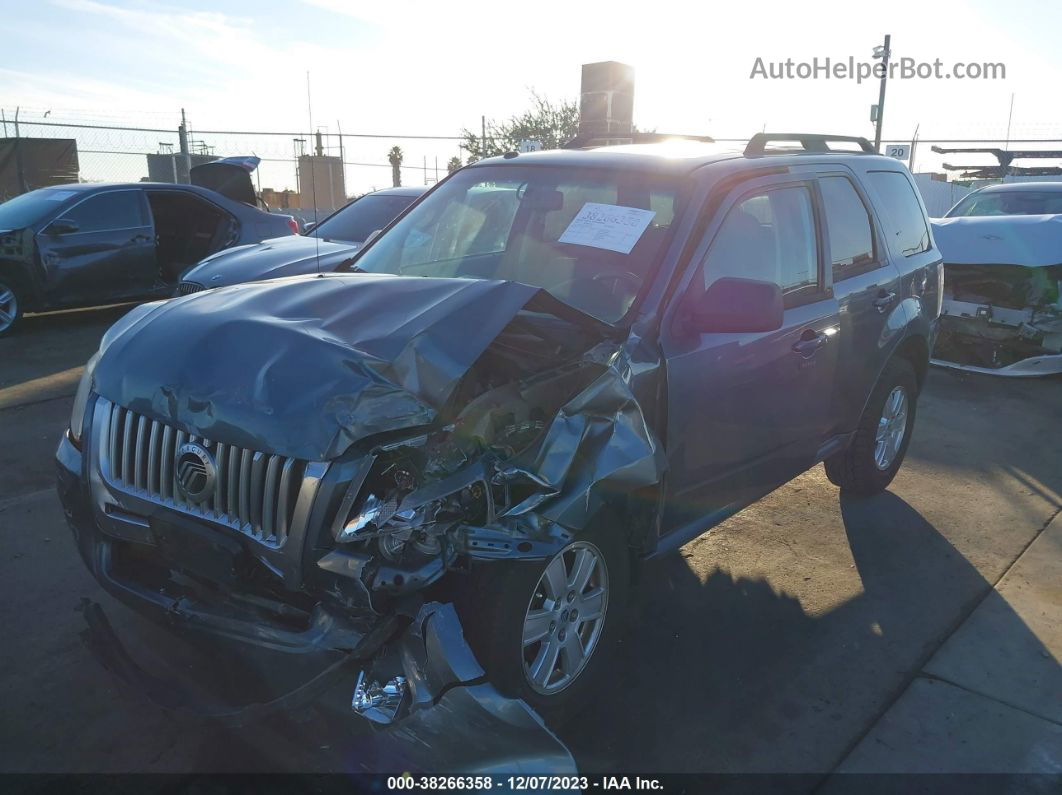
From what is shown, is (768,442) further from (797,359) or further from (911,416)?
(911,416)

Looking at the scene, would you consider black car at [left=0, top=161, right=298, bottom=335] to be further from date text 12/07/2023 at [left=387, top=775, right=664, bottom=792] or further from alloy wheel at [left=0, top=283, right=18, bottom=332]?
date text 12/07/2023 at [left=387, top=775, right=664, bottom=792]

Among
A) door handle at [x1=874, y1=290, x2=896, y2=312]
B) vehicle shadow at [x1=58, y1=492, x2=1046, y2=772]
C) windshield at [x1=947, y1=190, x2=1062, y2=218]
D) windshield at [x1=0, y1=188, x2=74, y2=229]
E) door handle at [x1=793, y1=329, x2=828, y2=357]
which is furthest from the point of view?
windshield at [x1=947, y1=190, x2=1062, y2=218]

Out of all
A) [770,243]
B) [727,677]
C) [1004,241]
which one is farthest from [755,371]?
[1004,241]

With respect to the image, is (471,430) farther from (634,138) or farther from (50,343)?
(50,343)

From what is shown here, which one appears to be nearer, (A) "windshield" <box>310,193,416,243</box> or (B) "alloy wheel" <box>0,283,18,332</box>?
(A) "windshield" <box>310,193,416,243</box>

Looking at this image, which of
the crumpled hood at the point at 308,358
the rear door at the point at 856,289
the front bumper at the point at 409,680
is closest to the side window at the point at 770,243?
the rear door at the point at 856,289

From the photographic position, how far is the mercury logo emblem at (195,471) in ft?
7.85

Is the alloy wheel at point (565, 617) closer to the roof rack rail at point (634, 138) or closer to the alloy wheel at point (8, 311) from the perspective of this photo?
the roof rack rail at point (634, 138)

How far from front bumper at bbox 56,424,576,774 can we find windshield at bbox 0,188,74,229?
7.99m

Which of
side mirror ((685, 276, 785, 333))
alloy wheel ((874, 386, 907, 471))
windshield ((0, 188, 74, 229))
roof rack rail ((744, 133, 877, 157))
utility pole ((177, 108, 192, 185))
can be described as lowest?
alloy wheel ((874, 386, 907, 471))

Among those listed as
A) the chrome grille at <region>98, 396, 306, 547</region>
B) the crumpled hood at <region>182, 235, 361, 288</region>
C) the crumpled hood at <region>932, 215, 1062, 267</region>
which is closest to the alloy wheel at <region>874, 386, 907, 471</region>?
the crumpled hood at <region>932, 215, 1062, 267</region>

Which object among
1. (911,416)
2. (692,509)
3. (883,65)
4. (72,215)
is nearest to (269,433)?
(692,509)

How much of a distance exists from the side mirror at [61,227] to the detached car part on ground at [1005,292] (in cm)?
921

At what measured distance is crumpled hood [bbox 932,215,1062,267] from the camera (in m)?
7.61
